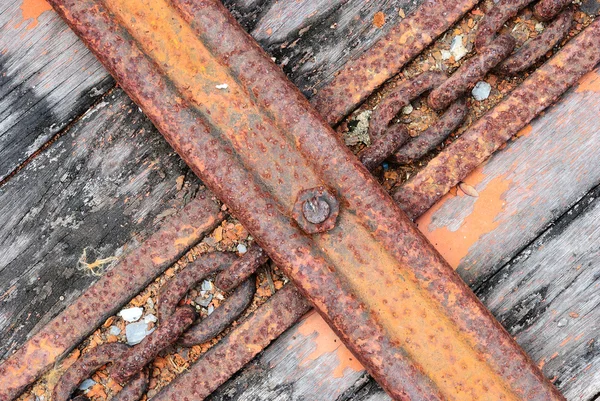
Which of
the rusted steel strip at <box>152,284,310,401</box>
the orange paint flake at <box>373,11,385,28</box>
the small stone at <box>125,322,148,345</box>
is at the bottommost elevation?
the rusted steel strip at <box>152,284,310,401</box>

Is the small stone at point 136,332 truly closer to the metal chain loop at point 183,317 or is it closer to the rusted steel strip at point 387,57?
the metal chain loop at point 183,317

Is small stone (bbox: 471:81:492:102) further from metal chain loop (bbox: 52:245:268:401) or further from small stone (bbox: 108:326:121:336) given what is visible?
small stone (bbox: 108:326:121:336)

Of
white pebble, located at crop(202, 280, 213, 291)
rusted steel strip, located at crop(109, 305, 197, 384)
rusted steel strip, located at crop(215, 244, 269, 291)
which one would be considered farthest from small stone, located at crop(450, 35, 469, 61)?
rusted steel strip, located at crop(109, 305, 197, 384)

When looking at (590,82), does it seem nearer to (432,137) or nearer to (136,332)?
(432,137)

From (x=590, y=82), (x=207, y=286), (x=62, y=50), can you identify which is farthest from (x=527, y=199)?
(x=62, y=50)

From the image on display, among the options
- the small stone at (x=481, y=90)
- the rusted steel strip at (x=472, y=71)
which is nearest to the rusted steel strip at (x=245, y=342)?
the rusted steel strip at (x=472, y=71)

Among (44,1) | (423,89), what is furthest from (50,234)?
(423,89)

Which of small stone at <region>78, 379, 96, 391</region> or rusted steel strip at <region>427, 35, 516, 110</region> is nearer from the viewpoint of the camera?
rusted steel strip at <region>427, 35, 516, 110</region>
